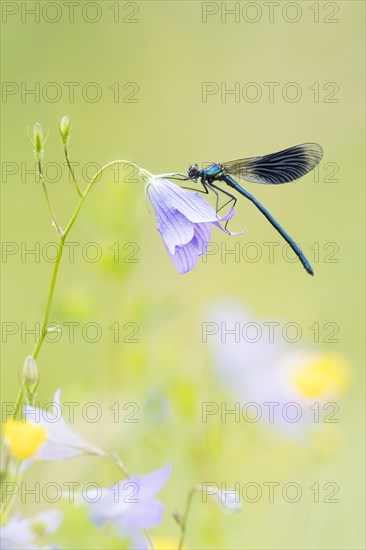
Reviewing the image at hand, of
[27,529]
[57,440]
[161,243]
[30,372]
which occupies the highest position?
[161,243]

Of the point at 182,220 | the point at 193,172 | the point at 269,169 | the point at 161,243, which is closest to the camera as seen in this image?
the point at 182,220

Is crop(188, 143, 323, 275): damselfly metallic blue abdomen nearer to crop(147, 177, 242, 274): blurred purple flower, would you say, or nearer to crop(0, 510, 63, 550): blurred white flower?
crop(147, 177, 242, 274): blurred purple flower

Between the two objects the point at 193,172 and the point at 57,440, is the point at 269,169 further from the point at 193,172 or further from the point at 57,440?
the point at 57,440

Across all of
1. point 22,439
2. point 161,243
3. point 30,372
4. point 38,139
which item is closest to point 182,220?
point 38,139

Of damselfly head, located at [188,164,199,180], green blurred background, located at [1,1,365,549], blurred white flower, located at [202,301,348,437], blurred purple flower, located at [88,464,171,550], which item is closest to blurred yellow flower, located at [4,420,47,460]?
blurred purple flower, located at [88,464,171,550]

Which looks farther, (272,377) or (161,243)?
(161,243)

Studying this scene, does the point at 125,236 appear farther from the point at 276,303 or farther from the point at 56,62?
the point at 56,62

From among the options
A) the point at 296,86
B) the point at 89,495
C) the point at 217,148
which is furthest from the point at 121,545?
the point at 296,86

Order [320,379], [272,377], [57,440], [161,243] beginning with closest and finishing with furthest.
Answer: [57,440] → [320,379] → [272,377] → [161,243]
